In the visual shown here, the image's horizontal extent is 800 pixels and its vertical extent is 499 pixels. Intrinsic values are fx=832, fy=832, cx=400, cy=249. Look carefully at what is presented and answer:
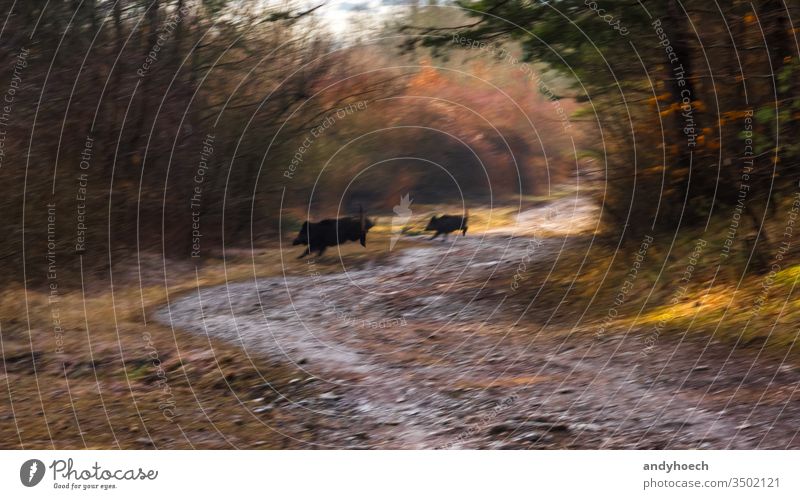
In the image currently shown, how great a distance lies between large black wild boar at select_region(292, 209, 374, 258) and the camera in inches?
349

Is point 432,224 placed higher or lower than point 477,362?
higher

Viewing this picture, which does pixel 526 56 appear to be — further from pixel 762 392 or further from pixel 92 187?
pixel 92 187

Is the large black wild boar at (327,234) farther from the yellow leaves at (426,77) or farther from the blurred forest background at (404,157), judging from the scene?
the yellow leaves at (426,77)

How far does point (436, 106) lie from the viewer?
8.96 m

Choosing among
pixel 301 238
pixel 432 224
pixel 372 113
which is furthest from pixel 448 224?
pixel 301 238

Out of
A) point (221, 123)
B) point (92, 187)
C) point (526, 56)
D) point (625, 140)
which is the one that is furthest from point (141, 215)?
point (625, 140)

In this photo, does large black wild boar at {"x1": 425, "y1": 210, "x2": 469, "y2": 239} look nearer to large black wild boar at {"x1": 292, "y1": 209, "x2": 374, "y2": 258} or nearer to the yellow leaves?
large black wild boar at {"x1": 292, "y1": 209, "x2": 374, "y2": 258}

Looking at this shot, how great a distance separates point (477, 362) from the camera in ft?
27.3

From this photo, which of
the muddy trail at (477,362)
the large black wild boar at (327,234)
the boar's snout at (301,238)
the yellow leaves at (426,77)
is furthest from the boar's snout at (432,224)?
the yellow leaves at (426,77)

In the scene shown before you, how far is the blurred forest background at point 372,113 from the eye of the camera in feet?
28.4

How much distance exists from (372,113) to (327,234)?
1379 millimetres

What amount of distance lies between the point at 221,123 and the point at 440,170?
2.42 meters

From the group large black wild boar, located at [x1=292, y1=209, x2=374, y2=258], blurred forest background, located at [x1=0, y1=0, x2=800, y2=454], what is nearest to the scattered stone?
blurred forest background, located at [x1=0, y1=0, x2=800, y2=454]

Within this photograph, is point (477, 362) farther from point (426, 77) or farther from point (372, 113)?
point (426, 77)
